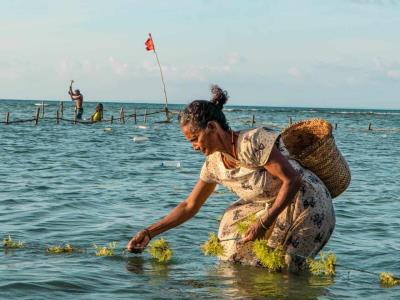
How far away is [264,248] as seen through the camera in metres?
5.78

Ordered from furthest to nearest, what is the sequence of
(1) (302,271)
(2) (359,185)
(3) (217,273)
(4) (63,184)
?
(2) (359,185), (4) (63,184), (3) (217,273), (1) (302,271)

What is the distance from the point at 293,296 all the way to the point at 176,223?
1186 millimetres

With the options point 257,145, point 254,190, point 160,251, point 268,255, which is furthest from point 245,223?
point 160,251

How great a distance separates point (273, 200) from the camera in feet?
18.7

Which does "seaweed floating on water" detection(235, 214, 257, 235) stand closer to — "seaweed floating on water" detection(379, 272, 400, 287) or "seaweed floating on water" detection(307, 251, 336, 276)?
"seaweed floating on water" detection(307, 251, 336, 276)

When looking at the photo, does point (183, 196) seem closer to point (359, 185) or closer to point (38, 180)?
point (38, 180)

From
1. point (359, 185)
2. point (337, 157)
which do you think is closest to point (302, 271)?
point (337, 157)

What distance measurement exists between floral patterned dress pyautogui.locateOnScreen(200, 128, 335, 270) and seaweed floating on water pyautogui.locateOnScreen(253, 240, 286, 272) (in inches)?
1.9

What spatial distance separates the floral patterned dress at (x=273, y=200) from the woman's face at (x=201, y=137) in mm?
217

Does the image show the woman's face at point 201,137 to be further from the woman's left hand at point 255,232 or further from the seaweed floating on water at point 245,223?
the seaweed floating on water at point 245,223

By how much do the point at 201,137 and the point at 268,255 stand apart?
1227 millimetres

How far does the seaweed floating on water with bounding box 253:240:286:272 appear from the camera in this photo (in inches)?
227

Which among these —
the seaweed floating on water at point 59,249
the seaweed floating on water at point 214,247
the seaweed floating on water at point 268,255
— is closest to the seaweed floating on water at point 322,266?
the seaweed floating on water at point 268,255

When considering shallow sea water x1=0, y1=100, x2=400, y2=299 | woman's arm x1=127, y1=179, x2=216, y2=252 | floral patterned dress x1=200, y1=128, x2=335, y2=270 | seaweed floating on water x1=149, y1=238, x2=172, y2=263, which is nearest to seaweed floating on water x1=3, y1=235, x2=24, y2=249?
shallow sea water x1=0, y1=100, x2=400, y2=299
